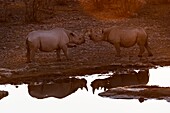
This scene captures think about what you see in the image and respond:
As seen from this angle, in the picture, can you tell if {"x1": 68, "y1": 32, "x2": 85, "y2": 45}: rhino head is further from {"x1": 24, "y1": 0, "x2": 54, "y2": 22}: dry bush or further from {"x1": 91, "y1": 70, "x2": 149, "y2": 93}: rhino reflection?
{"x1": 24, "y1": 0, "x2": 54, "y2": 22}: dry bush

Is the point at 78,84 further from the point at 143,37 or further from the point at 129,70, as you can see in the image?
the point at 143,37

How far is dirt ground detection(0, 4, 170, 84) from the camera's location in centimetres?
1408

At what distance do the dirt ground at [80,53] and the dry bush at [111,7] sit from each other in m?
0.68

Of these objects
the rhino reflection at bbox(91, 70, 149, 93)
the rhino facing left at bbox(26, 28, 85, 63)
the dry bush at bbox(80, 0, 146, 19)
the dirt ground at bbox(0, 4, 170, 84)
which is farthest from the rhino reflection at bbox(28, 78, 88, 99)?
the dry bush at bbox(80, 0, 146, 19)

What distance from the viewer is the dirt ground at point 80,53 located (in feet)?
46.2

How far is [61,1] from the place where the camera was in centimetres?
2498

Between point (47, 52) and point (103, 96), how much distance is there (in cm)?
468

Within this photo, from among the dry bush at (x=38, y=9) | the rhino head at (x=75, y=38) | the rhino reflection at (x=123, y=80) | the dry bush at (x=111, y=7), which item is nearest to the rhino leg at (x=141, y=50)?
the rhino head at (x=75, y=38)

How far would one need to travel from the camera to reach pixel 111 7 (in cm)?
2448

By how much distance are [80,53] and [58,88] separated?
355cm

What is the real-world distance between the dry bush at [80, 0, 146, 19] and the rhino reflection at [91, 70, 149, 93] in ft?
28.1

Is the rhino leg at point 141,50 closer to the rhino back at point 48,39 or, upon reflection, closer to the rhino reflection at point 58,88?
the rhino back at point 48,39

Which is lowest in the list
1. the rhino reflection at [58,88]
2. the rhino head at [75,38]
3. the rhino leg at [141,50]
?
the rhino reflection at [58,88]

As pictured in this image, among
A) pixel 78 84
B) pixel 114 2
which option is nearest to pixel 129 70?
pixel 78 84
